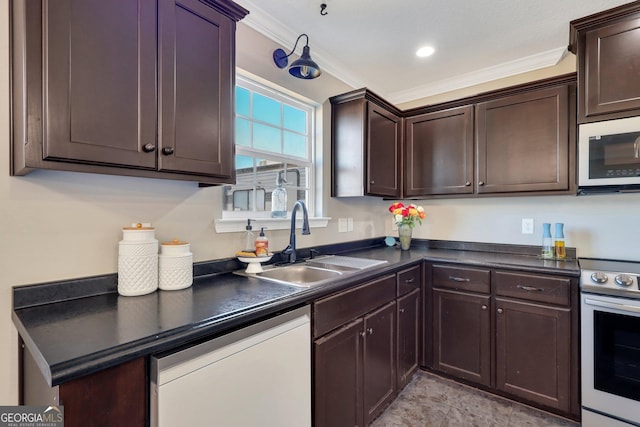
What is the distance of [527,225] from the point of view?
2.54 metres

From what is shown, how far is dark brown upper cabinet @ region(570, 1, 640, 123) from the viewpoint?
1.81 meters

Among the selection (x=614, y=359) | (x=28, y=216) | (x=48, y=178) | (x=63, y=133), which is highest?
(x=63, y=133)

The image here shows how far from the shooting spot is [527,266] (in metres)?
2.01

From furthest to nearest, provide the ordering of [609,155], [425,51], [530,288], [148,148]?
[425,51]
[530,288]
[609,155]
[148,148]

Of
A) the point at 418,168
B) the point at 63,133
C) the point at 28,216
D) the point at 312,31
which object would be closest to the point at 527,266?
the point at 418,168

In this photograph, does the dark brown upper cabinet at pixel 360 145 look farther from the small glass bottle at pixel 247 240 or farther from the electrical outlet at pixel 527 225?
the electrical outlet at pixel 527 225

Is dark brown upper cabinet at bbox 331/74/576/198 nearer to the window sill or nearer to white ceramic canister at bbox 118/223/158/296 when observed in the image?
the window sill

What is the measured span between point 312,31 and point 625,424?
2.96m

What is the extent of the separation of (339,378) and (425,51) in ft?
7.75

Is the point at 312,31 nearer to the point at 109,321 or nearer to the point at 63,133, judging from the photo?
the point at 63,133

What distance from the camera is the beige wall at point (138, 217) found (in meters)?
1.10

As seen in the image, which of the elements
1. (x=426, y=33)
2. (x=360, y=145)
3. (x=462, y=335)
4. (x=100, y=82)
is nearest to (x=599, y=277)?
(x=462, y=335)

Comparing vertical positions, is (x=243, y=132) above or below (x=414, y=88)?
below

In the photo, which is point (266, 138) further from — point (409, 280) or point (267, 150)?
point (409, 280)
